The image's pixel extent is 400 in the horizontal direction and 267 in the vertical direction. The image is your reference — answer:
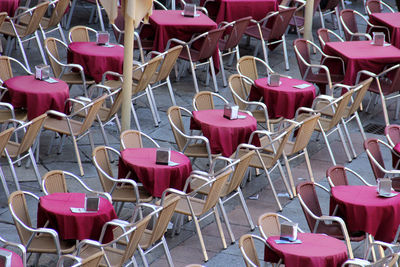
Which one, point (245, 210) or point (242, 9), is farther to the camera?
point (242, 9)

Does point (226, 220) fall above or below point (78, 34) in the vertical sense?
below

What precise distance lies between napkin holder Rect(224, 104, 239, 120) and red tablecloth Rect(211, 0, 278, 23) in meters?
3.48

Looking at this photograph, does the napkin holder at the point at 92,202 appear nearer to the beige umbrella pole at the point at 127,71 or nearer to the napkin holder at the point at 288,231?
the napkin holder at the point at 288,231

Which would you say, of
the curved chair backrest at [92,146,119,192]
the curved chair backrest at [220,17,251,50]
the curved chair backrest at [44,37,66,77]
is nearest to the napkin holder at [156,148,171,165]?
the curved chair backrest at [92,146,119,192]

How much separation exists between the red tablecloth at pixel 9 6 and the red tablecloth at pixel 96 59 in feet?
5.26

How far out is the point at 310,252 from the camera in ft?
24.9

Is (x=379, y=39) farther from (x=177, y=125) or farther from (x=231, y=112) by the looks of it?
(x=177, y=125)

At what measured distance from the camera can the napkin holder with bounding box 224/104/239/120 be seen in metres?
9.78

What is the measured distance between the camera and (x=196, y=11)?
41.8 feet

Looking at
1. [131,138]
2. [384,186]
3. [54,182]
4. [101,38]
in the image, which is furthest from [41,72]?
[384,186]

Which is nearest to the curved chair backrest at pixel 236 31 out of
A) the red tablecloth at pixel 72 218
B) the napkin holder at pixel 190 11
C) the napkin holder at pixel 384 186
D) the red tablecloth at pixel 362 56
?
the napkin holder at pixel 190 11

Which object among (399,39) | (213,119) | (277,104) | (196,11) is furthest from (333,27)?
(213,119)

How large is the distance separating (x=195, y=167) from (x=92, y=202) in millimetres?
2598

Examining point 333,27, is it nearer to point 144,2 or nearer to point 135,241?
point 144,2
